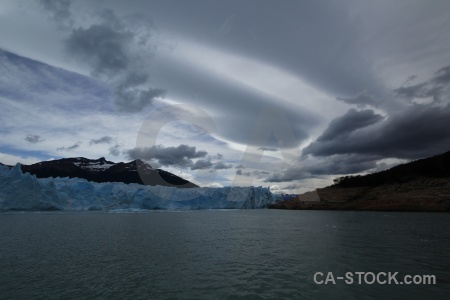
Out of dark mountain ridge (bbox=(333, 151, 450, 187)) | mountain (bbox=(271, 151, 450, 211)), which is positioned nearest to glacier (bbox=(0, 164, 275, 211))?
mountain (bbox=(271, 151, 450, 211))

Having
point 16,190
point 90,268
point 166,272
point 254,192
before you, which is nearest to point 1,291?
point 90,268

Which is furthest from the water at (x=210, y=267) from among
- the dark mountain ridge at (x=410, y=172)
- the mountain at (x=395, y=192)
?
the dark mountain ridge at (x=410, y=172)

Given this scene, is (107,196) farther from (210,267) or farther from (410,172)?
(410,172)

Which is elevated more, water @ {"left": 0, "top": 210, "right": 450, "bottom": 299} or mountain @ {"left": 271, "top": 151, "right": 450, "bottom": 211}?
mountain @ {"left": 271, "top": 151, "right": 450, "bottom": 211}

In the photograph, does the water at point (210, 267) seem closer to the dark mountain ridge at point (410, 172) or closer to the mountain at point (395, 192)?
the mountain at point (395, 192)

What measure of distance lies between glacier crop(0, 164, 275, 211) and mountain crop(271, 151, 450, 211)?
23.6 m

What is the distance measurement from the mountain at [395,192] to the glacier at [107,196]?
931 inches

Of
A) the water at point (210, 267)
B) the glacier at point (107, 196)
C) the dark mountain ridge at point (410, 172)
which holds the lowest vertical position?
the water at point (210, 267)

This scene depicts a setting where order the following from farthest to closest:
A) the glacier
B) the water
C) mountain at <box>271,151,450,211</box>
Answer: mountain at <box>271,151,450,211</box> → the glacier → the water

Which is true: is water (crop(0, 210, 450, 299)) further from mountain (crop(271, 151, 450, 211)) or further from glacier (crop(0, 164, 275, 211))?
mountain (crop(271, 151, 450, 211))

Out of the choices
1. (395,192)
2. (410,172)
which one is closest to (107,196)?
(395,192)

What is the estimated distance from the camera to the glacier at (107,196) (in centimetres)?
5706

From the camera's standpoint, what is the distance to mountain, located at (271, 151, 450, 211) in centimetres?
7138

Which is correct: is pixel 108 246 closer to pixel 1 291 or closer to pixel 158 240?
pixel 158 240
